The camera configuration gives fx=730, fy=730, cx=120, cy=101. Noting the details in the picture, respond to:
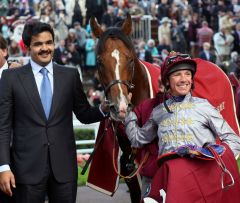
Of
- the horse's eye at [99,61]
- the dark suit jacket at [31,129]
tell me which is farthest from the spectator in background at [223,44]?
the dark suit jacket at [31,129]

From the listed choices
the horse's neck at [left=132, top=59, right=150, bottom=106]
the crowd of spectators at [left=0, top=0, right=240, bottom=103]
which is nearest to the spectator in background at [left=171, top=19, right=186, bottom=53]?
the crowd of spectators at [left=0, top=0, right=240, bottom=103]

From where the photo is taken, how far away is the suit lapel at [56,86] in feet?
17.8

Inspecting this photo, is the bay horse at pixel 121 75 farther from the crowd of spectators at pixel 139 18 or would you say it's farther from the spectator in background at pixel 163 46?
the spectator in background at pixel 163 46

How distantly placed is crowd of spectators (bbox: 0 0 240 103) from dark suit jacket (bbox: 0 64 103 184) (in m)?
14.2

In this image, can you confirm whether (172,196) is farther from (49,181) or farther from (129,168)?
(129,168)

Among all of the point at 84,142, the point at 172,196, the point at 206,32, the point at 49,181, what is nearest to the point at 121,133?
the point at 49,181

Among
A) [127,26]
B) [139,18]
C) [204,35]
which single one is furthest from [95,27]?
[139,18]

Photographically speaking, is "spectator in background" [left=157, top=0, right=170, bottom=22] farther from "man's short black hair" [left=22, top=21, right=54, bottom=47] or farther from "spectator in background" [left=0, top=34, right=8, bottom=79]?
"man's short black hair" [left=22, top=21, right=54, bottom=47]

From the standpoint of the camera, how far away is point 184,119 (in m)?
5.27

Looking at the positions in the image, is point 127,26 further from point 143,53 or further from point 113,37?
point 143,53

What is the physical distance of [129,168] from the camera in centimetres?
639

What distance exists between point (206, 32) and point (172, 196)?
18873 mm

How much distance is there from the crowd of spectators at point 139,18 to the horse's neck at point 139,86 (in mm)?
12994

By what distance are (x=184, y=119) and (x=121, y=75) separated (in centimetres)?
83
